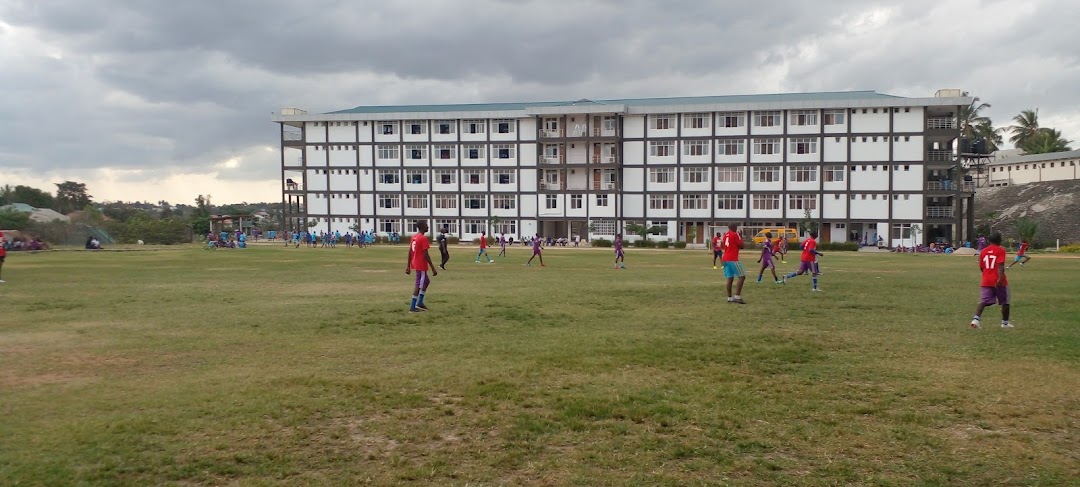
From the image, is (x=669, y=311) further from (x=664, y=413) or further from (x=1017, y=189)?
(x=1017, y=189)

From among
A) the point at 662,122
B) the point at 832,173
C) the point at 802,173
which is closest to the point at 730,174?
the point at 802,173

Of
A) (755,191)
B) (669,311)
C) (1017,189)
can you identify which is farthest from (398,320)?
(1017,189)

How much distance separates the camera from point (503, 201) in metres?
79.3

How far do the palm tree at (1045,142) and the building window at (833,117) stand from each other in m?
43.8

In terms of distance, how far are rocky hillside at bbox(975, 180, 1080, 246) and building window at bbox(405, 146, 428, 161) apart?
58.7 m

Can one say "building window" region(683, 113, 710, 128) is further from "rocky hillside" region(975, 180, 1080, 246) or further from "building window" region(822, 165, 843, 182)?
"rocky hillside" region(975, 180, 1080, 246)

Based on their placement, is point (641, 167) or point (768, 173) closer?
point (768, 173)

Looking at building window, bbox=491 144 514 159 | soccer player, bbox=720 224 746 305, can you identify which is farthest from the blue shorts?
building window, bbox=491 144 514 159

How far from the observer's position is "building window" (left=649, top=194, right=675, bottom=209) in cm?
7444

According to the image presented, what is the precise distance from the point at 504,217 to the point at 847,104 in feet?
120

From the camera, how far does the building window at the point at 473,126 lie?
7925 centimetres

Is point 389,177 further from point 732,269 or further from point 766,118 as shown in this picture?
point 732,269

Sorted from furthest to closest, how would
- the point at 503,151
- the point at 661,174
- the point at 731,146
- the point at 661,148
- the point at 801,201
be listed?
the point at 503,151 → the point at 661,174 → the point at 661,148 → the point at 731,146 → the point at 801,201

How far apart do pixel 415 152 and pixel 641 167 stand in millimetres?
25540
